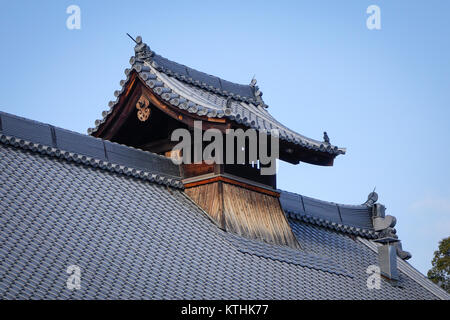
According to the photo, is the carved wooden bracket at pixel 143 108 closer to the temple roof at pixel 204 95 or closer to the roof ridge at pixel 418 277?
the temple roof at pixel 204 95

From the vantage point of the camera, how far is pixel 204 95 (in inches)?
621

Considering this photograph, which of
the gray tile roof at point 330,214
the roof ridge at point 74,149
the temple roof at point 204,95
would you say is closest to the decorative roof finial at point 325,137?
the temple roof at point 204,95

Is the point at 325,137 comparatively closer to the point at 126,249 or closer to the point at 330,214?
the point at 330,214

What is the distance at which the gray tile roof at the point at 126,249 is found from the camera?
9.75 meters

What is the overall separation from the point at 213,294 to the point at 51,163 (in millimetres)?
3785

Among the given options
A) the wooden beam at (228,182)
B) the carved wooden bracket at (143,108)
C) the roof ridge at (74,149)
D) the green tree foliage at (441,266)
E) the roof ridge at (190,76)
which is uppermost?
the roof ridge at (190,76)

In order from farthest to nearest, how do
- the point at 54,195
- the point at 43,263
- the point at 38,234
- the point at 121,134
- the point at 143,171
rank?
the point at 121,134
the point at 143,171
the point at 54,195
the point at 38,234
the point at 43,263

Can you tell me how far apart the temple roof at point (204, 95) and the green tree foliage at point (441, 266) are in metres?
13.3

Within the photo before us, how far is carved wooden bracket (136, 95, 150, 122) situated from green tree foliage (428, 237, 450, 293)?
53.6ft

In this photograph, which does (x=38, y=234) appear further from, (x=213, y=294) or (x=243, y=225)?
(x=243, y=225)

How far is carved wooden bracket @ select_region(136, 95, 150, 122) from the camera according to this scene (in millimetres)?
14445

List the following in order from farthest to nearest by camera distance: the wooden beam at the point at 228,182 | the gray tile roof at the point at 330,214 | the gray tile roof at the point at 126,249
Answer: the gray tile roof at the point at 330,214
the wooden beam at the point at 228,182
the gray tile roof at the point at 126,249

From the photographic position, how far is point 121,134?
15.3 m

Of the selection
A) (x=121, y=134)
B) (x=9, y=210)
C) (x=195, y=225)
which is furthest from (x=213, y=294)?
(x=121, y=134)
